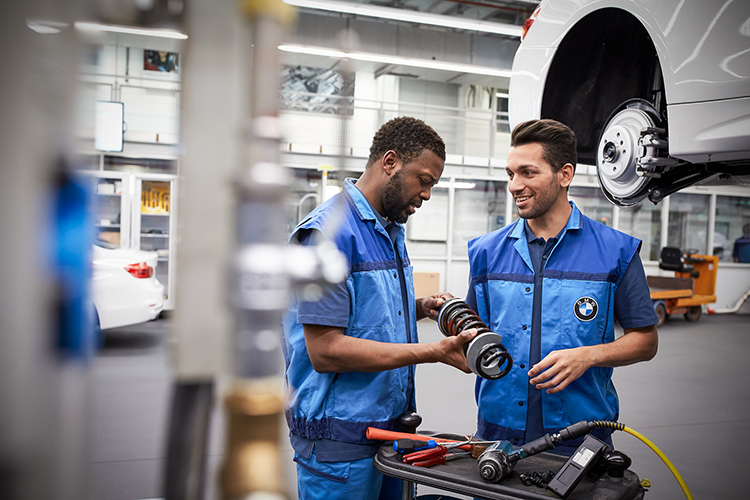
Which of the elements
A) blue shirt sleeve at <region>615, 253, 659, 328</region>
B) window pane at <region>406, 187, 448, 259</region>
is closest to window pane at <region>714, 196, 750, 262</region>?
window pane at <region>406, 187, 448, 259</region>

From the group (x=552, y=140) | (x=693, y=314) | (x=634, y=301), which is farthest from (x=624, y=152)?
(x=693, y=314)

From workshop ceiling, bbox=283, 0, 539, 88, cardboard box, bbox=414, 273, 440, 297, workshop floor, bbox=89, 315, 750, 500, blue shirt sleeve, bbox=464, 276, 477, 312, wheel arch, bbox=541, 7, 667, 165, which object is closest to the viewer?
workshop floor, bbox=89, 315, 750, 500

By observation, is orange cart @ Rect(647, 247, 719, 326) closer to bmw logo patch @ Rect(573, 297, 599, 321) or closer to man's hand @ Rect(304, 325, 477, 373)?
bmw logo patch @ Rect(573, 297, 599, 321)

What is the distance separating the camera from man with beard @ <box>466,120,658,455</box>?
4.90 feet

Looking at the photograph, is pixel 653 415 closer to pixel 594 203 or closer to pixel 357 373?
pixel 357 373

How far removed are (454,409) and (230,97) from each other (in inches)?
152

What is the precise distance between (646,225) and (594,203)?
1088mm

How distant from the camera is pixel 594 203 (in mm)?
10164

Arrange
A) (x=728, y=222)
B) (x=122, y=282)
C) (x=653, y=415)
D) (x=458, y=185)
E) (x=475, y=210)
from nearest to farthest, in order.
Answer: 1. (x=122, y=282)
2. (x=653, y=415)
3. (x=458, y=185)
4. (x=475, y=210)
5. (x=728, y=222)

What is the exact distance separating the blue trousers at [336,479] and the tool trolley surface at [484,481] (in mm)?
80

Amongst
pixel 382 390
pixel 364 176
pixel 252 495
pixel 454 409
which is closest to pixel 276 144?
pixel 252 495

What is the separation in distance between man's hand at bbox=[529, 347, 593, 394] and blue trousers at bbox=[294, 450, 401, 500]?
1.61 ft

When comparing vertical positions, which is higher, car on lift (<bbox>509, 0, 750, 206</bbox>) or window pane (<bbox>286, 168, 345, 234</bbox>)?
car on lift (<bbox>509, 0, 750, 206</bbox>)

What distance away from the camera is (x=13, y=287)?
0.21 metres
